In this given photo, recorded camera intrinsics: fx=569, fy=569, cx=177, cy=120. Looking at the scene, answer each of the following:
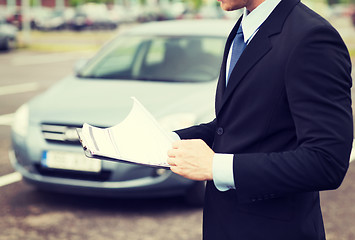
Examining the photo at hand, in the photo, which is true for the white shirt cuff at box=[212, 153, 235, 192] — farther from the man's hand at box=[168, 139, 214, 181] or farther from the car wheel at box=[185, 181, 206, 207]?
the car wheel at box=[185, 181, 206, 207]

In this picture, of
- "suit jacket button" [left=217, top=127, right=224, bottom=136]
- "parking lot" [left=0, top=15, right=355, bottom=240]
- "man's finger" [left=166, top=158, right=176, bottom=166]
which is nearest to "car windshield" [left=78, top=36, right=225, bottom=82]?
"parking lot" [left=0, top=15, right=355, bottom=240]

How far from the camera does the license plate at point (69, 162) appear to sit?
4352 millimetres

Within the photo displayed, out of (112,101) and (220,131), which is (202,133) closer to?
(220,131)

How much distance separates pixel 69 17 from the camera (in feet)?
127

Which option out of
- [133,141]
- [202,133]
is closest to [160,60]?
[202,133]

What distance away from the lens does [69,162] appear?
443 centimetres

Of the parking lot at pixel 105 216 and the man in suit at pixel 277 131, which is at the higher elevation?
the man in suit at pixel 277 131

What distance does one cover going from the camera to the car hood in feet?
14.7

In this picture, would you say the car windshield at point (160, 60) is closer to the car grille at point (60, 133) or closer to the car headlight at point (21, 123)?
the car headlight at point (21, 123)

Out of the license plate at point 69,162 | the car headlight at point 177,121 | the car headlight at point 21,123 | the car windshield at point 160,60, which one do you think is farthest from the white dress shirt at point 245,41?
the car windshield at point 160,60

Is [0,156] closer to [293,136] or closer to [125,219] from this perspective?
[125,219]

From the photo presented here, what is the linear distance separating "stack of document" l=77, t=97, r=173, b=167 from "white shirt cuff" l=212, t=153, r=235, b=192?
7.6 inches

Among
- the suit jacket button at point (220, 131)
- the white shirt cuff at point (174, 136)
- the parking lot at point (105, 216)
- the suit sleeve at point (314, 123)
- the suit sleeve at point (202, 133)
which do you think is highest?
the suit sleeve at point (314, 123)

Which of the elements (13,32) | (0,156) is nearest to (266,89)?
(0,156)
